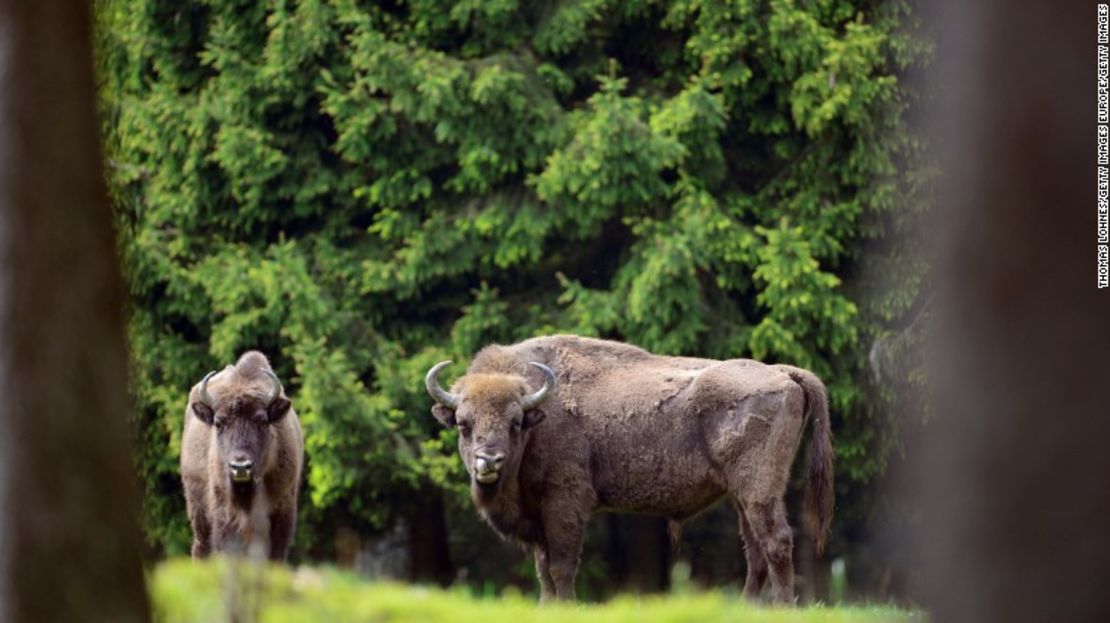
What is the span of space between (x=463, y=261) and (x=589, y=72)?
280 cm

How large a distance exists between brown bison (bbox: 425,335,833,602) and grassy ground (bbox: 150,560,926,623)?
4843mm

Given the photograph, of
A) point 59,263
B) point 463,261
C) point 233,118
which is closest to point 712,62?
point 463,261

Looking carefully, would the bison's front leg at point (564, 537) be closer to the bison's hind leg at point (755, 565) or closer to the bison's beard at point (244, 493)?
the bison's hind leg at point (755, 565)

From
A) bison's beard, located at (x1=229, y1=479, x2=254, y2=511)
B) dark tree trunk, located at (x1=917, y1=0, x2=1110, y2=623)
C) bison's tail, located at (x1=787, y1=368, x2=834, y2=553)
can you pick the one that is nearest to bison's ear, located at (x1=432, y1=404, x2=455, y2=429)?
bison's beard, located at (x1=229, y1=479, x2=254, y2=511)

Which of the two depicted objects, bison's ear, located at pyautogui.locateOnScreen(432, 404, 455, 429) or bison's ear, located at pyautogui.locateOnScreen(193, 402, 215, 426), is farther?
bison's ear, located at pyautogui.locateOnScreen(432, 404, 455, 429)

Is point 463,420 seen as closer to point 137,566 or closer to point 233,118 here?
point 137,566

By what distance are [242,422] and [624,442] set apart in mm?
2944

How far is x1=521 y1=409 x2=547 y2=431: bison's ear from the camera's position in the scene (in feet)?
43.3

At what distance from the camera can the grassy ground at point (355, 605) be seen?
268 inches

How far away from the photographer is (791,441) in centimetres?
1320

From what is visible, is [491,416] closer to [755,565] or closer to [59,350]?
[755,565]

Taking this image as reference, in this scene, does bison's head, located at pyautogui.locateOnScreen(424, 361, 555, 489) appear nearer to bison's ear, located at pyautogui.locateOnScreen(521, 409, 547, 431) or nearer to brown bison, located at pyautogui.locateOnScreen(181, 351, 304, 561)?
bison's ear, located at pyautogui.locateOnScreen(521, 409, 547, 431)

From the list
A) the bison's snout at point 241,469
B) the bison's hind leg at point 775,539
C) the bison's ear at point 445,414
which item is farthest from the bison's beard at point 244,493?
the bison's hind leg at point 775,539

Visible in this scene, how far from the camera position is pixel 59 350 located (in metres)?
6.14
